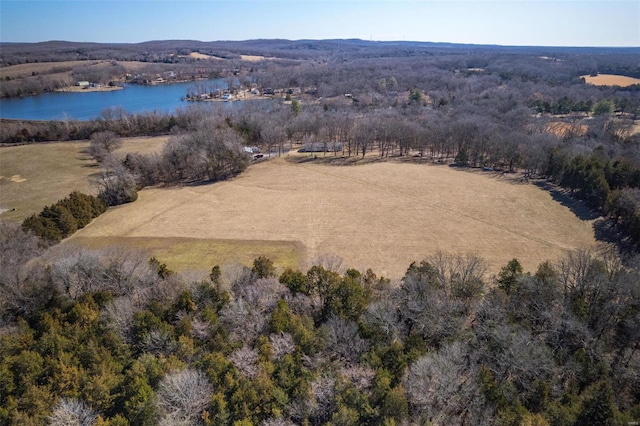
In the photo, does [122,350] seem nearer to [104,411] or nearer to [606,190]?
[104,411]

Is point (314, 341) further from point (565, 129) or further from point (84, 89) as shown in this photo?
point (84, 89)

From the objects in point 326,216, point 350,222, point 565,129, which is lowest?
point 350,222

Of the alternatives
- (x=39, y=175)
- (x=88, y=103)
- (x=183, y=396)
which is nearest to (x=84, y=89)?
(x=88, y=103)

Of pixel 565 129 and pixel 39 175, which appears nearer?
pixel 39 175

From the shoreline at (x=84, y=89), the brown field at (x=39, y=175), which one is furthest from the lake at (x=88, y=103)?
the brown field at (x=39, y=175)

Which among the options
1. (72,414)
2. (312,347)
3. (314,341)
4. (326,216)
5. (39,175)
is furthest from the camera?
(39,175)

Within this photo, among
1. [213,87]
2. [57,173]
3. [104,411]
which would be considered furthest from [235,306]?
[213,87]

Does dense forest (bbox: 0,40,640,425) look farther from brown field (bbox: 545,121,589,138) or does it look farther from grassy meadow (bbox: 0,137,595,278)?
brown field (bbox: 545,121,589,138)

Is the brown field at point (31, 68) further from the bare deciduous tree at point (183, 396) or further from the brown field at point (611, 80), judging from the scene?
the brown field at point (611, 80)
